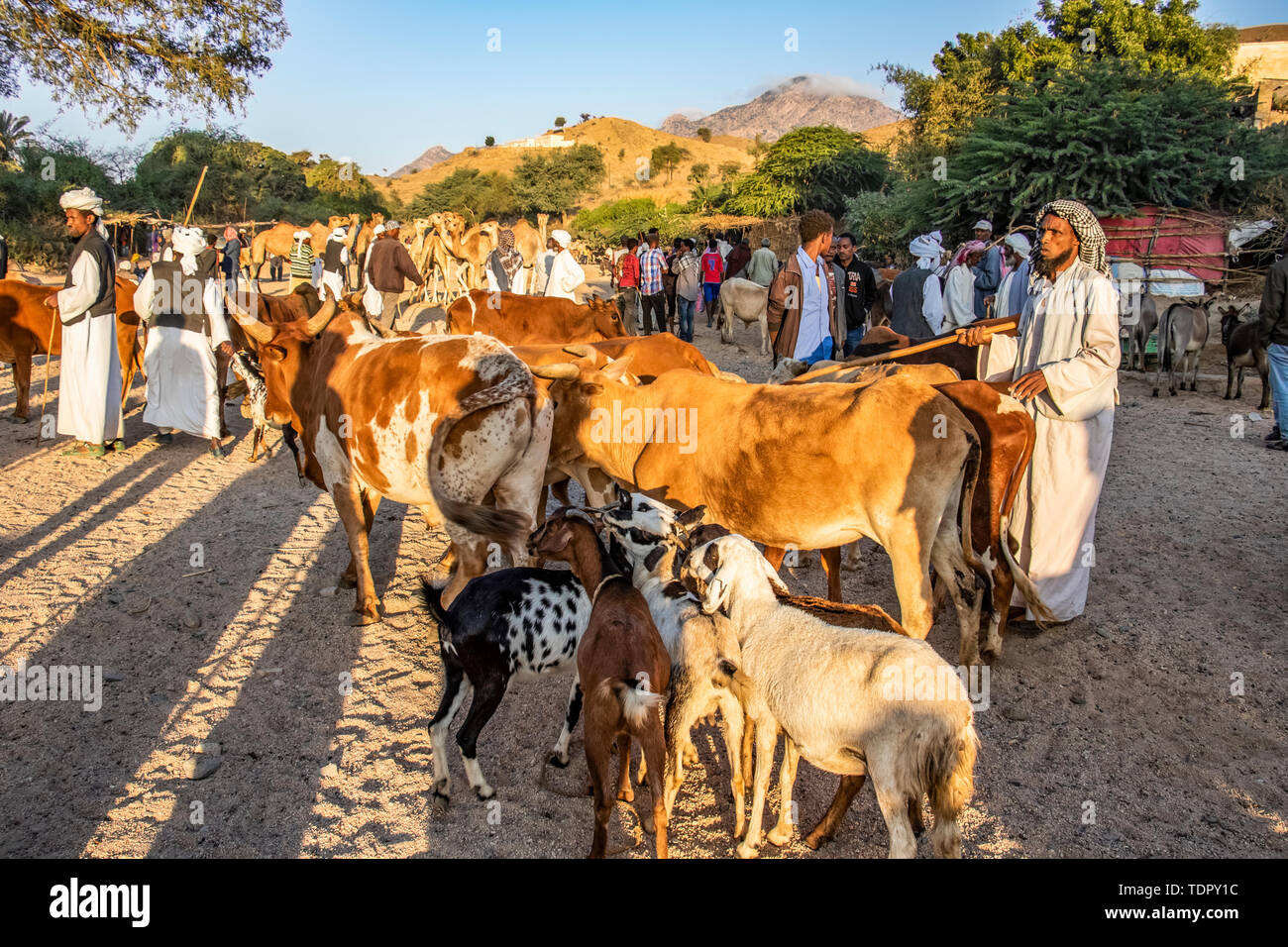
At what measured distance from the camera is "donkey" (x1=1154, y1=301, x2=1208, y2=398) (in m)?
13.1

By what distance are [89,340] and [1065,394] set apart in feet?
33.3

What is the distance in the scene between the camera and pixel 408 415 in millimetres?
5418

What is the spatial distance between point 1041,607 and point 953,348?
301cm

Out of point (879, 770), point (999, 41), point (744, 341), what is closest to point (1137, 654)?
point (879, 770)

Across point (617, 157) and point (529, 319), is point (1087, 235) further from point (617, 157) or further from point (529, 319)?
point (617, 157)

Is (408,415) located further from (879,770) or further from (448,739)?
(879,770)

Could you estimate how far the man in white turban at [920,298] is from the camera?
10.7m

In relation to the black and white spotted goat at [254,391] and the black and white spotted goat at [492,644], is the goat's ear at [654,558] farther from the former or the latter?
the black and white spotted goat at [254,391]

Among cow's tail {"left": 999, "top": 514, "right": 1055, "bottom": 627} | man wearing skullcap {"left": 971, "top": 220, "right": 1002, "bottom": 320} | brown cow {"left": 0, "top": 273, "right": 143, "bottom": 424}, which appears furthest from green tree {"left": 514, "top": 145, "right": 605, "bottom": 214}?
cow's tail {"left": 999, "top": 514, "right": 1055, "bottom": 627}

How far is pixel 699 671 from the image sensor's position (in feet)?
12.2

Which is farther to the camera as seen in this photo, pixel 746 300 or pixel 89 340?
pixel 746 300

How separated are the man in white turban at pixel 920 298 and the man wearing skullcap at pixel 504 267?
7344mm

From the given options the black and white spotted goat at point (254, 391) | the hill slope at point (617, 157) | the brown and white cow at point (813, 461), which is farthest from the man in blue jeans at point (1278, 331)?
the hill slope at point (617, 157)

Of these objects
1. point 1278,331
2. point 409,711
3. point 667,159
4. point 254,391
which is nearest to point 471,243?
point 254,391
